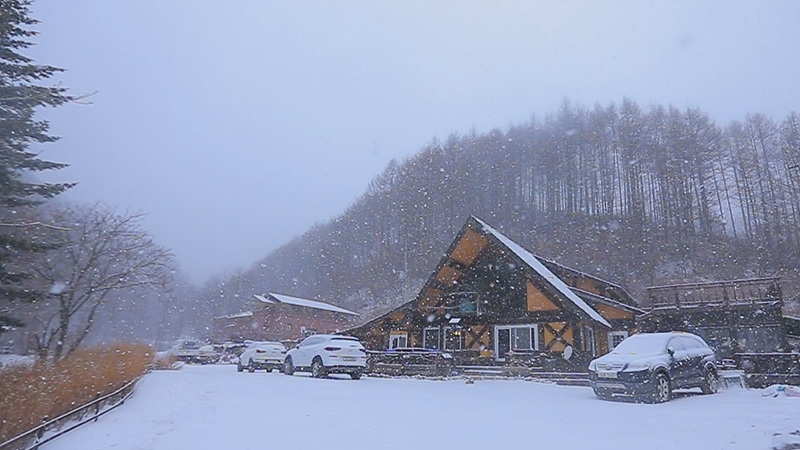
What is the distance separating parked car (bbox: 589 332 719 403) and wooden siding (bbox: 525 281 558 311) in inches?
326

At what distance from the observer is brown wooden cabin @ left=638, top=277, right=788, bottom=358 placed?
65.1 ft

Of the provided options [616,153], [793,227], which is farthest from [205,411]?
[616,153]

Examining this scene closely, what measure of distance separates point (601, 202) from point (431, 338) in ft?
88.9

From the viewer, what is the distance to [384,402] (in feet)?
35.2

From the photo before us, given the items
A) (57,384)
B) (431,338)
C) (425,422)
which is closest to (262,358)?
(431,338)

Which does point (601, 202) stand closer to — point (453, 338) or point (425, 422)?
point (453, 338)

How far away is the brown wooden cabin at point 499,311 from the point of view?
2120 centimetres

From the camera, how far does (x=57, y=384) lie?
35.5 ft

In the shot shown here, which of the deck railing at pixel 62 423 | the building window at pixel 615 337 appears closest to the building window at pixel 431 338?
the building window at pixel 615 337

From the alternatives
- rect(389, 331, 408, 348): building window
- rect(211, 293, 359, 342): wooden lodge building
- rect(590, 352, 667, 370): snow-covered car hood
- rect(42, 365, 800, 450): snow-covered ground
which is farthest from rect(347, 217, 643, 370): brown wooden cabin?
rect(211, 293, 359, 342): wooden lodge building

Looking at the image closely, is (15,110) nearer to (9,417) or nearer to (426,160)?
(9,417)

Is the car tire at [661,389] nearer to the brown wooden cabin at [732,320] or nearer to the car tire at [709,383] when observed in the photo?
the car tire at [709,383]

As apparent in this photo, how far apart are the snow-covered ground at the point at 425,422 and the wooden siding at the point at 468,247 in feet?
41.0

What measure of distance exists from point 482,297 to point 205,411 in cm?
1656
